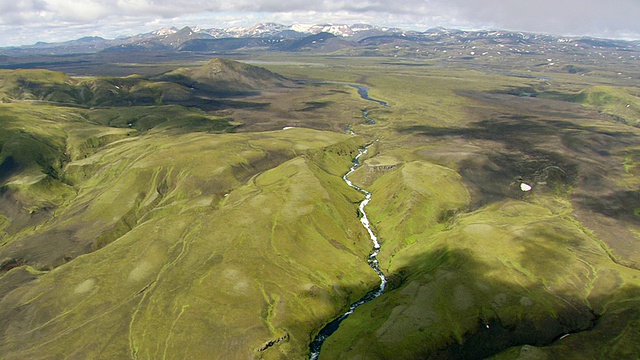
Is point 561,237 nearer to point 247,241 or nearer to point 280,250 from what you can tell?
point 280,250

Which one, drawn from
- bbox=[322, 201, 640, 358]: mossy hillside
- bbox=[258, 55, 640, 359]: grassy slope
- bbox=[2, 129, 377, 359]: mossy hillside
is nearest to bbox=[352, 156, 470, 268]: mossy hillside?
bbox=[258, 55, 640, 359]: grassy slope

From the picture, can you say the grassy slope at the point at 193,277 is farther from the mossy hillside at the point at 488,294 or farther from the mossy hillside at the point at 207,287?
the mossy hillside at the point at 488,294

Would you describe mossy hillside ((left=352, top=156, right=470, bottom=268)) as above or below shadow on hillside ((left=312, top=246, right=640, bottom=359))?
below

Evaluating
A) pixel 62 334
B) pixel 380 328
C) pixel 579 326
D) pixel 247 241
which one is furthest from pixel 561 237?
pixel 62 334

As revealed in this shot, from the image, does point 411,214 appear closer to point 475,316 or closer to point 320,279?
point 320,279

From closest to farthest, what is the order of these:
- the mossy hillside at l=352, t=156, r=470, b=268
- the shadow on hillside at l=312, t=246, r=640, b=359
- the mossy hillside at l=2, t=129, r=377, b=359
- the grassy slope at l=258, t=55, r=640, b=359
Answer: the shadow on hillside at l=312, t=246, r=640, b=359
the grassy slope at l=258, t=55, r=640, b=359
the mossy hillside at l=2, t=129, r=377, b=359
the mossy hillside at l=352, t=156, r=470, b=268

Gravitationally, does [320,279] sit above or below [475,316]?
below

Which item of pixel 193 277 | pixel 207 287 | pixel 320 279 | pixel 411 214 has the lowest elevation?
pixel 411 214

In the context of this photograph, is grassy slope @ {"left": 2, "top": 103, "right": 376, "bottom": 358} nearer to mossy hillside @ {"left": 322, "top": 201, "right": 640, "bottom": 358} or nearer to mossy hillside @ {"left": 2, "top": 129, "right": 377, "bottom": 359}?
mossy hillside @ {"left": 2, "top": 129, "right": 377, "bottom": 359}

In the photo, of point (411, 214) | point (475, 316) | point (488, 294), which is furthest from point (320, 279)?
A: point (411, 214)
